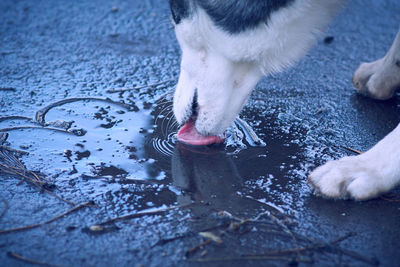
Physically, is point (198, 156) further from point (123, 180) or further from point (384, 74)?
point (384, 74)

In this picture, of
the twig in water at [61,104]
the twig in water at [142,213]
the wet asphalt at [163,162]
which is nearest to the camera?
the wet asphalt at [163,162]

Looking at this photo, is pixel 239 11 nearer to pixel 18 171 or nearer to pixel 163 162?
pixel 163 162

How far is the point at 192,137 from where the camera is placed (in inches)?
91.3

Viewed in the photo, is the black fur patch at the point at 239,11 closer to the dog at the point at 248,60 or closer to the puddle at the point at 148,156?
the dog at the point at 248,60

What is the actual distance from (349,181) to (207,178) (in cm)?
61

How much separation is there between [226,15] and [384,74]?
1345 mm

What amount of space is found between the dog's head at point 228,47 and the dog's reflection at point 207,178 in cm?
13

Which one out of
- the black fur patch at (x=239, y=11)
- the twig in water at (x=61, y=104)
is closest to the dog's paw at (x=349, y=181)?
the black fur patch at (x=239, y=11)

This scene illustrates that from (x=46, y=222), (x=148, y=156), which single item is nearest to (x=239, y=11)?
(x=148, y=156)

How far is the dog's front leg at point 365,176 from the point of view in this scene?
6.29ft

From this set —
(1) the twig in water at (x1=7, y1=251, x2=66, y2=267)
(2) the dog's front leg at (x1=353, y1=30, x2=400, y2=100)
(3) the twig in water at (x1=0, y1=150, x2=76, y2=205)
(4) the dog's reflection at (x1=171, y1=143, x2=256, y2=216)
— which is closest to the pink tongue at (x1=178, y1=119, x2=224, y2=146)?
(4) the dog's reflection at (x1=171, y1=143, x2=256, y2=216)

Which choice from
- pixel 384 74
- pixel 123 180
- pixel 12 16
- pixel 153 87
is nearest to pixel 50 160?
pixel 123 180

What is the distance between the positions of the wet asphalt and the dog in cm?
13

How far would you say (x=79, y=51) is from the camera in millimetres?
3393
